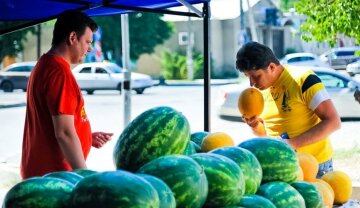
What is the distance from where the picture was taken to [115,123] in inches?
679

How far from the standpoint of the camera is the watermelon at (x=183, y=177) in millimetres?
2057

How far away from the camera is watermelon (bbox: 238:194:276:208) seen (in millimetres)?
2316

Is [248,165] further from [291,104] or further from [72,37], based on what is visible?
[72,37]

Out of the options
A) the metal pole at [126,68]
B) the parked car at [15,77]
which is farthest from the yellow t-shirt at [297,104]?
the parked car at [15,77]

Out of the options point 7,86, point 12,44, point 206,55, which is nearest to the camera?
point 206,55

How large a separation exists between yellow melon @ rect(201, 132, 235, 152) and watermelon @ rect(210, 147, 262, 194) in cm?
35

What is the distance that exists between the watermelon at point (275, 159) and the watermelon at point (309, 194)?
57mm

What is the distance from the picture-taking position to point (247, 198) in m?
2.37

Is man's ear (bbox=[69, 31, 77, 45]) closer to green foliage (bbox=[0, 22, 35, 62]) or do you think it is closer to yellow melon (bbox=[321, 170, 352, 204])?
yellow melon (bbox=[321, 170, 352, 204])

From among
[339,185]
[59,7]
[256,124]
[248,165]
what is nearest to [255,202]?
[248,165]

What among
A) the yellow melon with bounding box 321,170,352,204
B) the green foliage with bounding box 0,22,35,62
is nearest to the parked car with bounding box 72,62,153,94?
the green foliage with bounding box 0,22,35,62

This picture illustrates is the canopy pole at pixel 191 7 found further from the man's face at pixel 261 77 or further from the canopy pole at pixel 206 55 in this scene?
the man's face at pixel 261 77

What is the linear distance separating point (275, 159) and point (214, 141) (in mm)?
371

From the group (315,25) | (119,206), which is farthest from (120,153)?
(315,25)
